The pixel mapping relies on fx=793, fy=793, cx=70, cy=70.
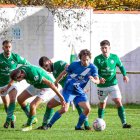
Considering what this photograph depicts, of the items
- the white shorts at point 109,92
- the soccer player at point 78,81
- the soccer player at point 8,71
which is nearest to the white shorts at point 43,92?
the soccer player at point 8,71

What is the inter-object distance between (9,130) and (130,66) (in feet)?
45.7

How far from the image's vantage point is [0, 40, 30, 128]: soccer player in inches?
688

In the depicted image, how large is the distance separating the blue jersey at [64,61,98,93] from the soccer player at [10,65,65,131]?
43cm

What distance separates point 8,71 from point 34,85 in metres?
1.02

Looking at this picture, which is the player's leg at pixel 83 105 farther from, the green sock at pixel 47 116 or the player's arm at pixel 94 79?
the green sock at pixel 47 116

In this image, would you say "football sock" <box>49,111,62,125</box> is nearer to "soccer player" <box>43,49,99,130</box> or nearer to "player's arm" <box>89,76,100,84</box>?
"soccer player" <box>43,49,99,130</box>

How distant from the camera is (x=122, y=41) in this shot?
98.2 ft

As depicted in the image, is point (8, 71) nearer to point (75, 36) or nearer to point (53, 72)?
point (53, 72)

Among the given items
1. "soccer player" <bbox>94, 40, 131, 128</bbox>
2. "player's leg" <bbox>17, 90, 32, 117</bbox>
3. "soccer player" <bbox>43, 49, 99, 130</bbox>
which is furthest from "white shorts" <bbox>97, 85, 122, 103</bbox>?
"player's leg" <bbox>17, 90, 32, 117</bbox>

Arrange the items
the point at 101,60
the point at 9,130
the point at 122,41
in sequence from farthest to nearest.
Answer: the point at 122,41, the point at 101,60, the point at 9,130

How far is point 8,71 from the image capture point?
18000mm

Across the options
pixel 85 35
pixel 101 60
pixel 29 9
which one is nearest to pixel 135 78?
pixel 85 35

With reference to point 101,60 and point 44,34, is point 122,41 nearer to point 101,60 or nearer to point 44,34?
point 44,34

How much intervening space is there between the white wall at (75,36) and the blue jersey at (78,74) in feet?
37.2
